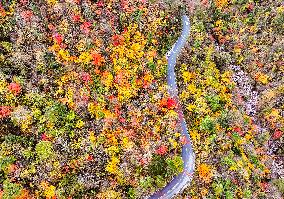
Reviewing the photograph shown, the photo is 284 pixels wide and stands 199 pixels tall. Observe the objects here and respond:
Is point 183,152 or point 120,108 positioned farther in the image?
point 183,152

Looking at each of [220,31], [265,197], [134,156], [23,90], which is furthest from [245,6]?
[23,90]

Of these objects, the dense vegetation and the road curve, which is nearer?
the dense vegetation

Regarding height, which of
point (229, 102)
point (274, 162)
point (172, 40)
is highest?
point (172, 40)

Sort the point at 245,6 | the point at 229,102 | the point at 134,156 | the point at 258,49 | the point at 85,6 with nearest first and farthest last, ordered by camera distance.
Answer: the point at 134,156 < the point at 85,6 < the point at 229,102 < the point at 258,49 < the point at 245,6

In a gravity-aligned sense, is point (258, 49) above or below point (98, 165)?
above

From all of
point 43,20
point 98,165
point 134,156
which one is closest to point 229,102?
point 134,156

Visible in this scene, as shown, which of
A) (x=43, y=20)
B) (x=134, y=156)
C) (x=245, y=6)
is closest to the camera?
(x=134, y=156)

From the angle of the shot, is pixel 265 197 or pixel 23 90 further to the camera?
A: pixel 265 197

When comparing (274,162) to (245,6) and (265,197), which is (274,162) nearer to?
(265,197)

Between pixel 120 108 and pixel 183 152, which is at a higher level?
pixel 120 108

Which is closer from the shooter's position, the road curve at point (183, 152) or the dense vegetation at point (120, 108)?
the dense vegetation at point (120, 108)
